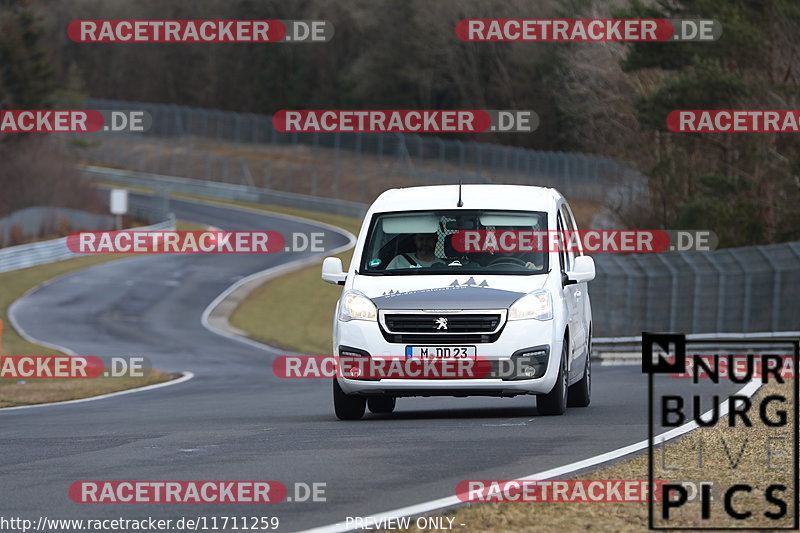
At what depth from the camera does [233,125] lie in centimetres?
9588

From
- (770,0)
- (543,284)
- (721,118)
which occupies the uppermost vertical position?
(770,0)

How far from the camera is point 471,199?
47.2 ft

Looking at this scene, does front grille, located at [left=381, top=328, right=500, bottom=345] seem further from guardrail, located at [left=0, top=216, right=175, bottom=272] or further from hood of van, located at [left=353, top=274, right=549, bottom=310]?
guardrail, located at [left=0, top=216, right=175, bottom=272]

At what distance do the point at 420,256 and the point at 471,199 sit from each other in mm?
811

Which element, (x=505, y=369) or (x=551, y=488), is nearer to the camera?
(x=551, y=488)

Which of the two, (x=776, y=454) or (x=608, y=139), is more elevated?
(x=608, y=139)

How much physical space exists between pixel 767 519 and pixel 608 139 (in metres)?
67.2

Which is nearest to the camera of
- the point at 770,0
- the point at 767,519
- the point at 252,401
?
the point at 767,519

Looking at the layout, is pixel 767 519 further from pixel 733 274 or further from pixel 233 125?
pixel 233 125

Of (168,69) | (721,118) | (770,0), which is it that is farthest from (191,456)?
(168,69)

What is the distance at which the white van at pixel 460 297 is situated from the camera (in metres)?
13.2
